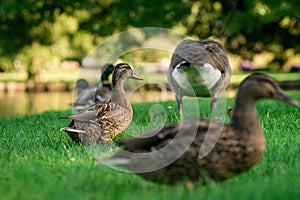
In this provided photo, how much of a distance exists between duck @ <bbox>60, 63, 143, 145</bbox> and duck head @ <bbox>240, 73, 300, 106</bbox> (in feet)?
9.42

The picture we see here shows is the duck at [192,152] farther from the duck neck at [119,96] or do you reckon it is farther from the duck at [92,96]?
the duck at [92,96]

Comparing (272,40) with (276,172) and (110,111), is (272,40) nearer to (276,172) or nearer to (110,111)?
(110,111)

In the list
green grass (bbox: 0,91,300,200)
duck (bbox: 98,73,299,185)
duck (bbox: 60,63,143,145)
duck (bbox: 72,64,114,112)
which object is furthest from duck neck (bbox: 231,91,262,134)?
duck (bbox: 72,64,114,112)

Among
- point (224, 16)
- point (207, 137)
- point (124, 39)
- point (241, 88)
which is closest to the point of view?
point (207, 137)

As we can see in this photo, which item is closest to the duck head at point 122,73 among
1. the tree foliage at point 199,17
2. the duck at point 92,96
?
the duck at point 92,96

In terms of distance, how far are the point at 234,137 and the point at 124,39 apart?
533 inches

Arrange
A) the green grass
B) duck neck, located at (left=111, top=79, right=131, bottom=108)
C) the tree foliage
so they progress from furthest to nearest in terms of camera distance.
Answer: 1. the tree foliage
2. duck neck, located at (left=111, top=79, right=131, bottom=108)
3. the green grass

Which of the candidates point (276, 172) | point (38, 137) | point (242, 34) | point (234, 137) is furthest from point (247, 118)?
point (242, 34)

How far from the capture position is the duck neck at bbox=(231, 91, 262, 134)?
468 centimetres

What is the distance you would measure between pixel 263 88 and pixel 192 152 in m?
0.81

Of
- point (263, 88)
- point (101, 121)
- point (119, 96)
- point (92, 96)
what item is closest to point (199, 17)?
point (92, 96)

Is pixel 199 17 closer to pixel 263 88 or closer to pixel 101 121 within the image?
pixel 101 121

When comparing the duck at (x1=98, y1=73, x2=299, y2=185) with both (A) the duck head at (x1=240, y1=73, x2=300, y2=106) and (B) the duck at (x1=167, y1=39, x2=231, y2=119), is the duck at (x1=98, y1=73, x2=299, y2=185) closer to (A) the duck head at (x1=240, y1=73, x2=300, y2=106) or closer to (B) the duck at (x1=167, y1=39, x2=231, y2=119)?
(A) the duck head at (x1=240, y1=73, x2=300, y2=106)

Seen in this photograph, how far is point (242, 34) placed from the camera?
22703 mm
